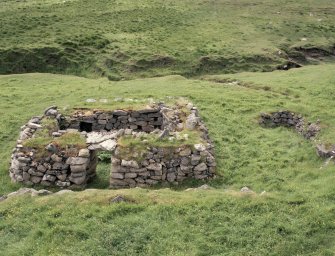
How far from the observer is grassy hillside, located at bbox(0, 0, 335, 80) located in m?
43.5

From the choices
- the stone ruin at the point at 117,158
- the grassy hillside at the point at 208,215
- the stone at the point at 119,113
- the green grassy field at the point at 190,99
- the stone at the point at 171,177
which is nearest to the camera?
the grassy hillside at the point at 208,215

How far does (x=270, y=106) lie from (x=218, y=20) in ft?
95.5

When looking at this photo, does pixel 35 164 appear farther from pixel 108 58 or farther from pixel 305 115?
pixel 108 58

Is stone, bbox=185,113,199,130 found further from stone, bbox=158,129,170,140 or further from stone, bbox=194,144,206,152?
stone, bbox=194,144,206,152

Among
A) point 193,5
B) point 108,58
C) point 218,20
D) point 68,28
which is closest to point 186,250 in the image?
point 108,58

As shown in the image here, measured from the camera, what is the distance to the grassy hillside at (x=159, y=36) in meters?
43.5

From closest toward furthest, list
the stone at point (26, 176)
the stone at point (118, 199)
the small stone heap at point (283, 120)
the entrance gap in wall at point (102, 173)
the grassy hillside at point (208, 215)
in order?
1. the grassy hillside at point (208, 215)
2. the stone at point (118, 199)
3. the stone at point (26, 176)
4. the entrance gap in wall at point (102, 173)
5. the small stone heap at point (283, 120)

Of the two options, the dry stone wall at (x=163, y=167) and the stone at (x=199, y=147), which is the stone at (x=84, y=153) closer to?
the dry stone wall at (x=163, y=167)

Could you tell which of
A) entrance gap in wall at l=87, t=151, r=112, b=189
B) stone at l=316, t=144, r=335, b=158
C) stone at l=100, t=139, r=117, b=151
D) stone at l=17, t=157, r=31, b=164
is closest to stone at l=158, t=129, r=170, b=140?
stone at l=100, t=139, r=117, b=151

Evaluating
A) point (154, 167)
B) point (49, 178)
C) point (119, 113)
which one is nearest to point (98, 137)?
point (49, 178)

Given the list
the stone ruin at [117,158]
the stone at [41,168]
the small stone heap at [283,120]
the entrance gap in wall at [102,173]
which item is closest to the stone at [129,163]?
the stone ruin at [117,158]

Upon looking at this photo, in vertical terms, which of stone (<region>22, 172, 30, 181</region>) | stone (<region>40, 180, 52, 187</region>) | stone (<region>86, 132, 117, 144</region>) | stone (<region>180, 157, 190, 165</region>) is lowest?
stone (<region>40, 180, 52, 187</region>)

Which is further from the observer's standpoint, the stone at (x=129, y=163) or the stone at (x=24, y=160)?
the stone at (x=24, y=160)

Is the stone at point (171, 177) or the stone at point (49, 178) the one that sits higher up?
the stone at point (171, 177)
